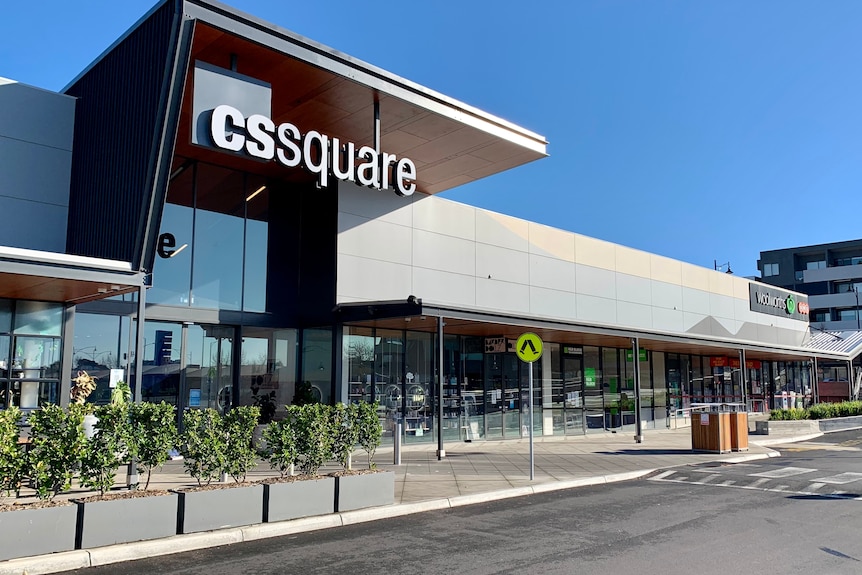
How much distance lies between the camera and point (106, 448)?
8570 mm

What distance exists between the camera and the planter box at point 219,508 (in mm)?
8641

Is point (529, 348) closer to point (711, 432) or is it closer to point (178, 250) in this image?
point (711, 432)

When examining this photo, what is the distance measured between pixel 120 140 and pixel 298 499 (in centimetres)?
808

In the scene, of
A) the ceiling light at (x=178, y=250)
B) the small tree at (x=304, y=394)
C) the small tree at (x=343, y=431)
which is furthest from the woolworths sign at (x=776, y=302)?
the small tree at (x=343, y=431)

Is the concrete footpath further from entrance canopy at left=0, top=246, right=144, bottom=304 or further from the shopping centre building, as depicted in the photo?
entrance canopy at left=0, top=246, right=144, bottom=304

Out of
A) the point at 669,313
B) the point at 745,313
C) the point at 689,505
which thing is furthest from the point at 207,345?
the point at 745,313

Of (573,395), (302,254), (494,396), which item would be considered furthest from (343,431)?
(573,395)

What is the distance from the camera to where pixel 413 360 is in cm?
2078

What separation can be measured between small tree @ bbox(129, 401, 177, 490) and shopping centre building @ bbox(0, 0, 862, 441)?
10.7ft

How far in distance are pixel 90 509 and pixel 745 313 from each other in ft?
118

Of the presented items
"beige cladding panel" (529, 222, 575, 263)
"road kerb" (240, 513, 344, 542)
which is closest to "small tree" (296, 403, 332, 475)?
"road kerb" (240, 513, 344, 542)

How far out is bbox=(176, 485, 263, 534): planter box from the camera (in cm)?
864

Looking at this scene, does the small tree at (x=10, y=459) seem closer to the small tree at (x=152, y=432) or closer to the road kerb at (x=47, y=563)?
the road kerb at (x=47, y=563)

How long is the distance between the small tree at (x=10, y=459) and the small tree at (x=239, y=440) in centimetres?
243
